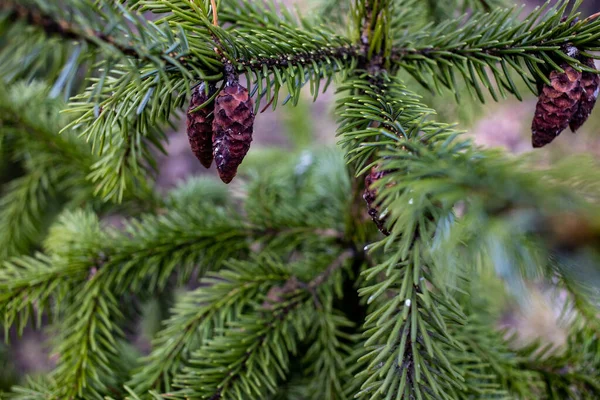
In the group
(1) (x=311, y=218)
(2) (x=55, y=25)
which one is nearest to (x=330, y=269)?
(1) (x=311, y=218)

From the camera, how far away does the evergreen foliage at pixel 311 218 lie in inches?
15.1

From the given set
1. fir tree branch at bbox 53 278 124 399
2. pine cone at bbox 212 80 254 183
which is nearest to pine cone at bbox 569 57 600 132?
pine cone at bbox 212 80 254 183

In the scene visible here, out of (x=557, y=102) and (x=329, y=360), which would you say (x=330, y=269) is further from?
(x=557, y=102)

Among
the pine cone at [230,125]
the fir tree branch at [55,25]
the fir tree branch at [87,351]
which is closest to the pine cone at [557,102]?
the pine cone at [230,125]

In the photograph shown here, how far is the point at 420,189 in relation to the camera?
1.22 ft

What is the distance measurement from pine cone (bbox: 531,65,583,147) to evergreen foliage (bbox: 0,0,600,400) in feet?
0.12

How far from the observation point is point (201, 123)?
0.53 meters

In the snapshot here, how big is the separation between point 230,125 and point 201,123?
6 centimetres

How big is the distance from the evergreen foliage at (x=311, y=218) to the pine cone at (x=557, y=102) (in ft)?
0.12

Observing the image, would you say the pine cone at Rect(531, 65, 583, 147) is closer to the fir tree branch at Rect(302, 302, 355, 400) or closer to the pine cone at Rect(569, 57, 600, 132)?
the pine cone at Rect(569, 57, 600, 132)

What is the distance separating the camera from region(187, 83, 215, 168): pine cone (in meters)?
0.52

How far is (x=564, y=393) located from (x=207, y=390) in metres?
0.63

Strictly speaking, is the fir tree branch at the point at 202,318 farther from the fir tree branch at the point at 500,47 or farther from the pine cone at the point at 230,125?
the fir tree branch at the point at 500,47

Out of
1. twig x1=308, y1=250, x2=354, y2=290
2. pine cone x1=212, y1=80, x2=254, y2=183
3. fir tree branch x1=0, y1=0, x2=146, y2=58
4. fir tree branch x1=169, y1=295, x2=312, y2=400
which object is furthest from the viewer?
twig x1=308, y1=250, x2=354, y2=290
